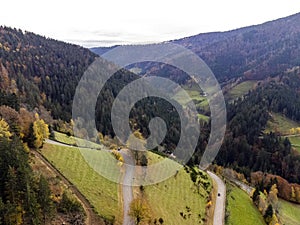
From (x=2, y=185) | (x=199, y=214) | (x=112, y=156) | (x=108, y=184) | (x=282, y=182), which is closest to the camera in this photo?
(x=2, y=185)

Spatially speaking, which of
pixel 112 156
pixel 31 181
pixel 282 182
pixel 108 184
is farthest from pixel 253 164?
pixel 31 181

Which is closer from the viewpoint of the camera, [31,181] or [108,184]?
[31,181]

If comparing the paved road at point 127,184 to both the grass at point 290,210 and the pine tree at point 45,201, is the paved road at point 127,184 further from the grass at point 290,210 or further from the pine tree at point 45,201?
the grass at point 290,210

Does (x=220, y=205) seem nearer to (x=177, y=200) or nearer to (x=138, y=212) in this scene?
(x=177, y=200)

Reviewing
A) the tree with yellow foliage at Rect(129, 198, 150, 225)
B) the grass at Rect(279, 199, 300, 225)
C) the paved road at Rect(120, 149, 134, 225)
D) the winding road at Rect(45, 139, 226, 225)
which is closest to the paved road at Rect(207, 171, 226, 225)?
the winding road at Rect(45, 139, 226, 225)

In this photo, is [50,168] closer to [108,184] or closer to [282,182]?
[108,184]

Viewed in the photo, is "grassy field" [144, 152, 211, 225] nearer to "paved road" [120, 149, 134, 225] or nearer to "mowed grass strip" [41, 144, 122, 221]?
"paved road" [120, 149, 134, 225]

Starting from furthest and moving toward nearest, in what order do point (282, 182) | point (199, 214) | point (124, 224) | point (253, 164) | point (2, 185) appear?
point (253, 164) < point (282, 182) < point (199, 214) < point (124, 224) < point (2, 185)
